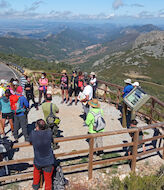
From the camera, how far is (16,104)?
19.6 feet

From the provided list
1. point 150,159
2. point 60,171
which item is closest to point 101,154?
point 150,159

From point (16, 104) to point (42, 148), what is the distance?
2607 millimetres

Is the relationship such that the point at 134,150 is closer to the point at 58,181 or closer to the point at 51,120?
the point at 58,181

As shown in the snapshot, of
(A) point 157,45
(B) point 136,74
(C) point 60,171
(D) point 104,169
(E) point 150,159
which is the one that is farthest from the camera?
(A) point 157,45

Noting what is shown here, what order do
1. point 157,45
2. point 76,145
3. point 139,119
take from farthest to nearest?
point 157,45 → point 139,119 → point 76,145

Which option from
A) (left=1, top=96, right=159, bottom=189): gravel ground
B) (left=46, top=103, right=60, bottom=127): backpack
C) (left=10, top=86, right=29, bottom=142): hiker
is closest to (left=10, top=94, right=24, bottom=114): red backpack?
(left=10, top=86, right=29, bottom=142): hiker

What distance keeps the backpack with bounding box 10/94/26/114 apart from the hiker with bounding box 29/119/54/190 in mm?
2265

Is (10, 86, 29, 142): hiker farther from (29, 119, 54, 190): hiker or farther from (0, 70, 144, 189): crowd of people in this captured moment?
(29, 119, 54, 190): hiker

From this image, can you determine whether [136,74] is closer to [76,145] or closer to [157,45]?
[157,45]

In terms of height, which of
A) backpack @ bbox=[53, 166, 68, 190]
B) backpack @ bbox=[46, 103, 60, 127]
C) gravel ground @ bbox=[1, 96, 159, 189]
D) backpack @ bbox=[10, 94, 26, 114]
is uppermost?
backpack @ bbox=[10, 94, 26, 114]

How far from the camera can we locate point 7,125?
26.0 ft

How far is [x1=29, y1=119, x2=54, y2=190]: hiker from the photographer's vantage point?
12.2 ft

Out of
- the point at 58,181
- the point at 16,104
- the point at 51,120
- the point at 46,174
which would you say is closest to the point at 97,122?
the point at 51,120

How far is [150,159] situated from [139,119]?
3.08 metres
